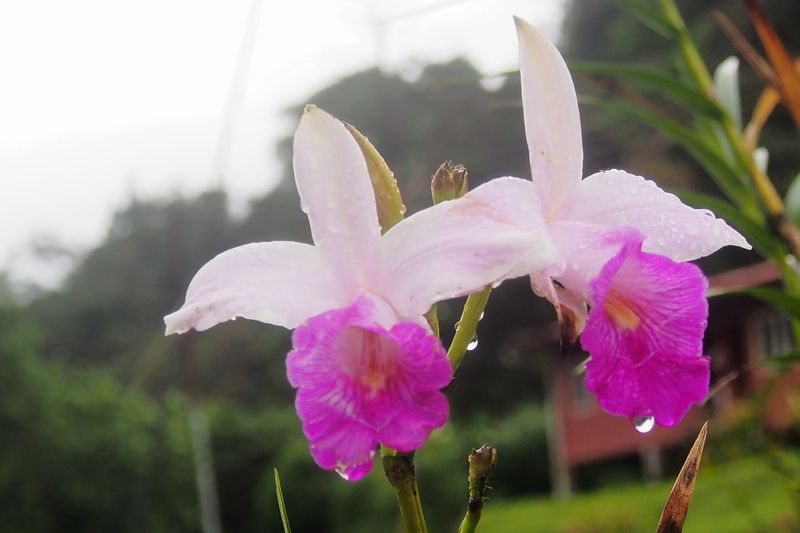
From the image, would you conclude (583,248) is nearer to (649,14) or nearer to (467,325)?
(467,325)

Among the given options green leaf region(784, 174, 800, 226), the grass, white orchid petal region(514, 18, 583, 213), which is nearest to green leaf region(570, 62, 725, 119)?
green leaf region(784, 174, 800, 226)

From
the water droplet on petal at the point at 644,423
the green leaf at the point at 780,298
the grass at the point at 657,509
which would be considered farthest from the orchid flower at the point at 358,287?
the grass at the point at 657,509

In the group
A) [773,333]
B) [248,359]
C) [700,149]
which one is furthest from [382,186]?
[248,359]

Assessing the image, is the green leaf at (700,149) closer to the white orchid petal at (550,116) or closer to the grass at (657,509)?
the white orchid petal at (550,116)

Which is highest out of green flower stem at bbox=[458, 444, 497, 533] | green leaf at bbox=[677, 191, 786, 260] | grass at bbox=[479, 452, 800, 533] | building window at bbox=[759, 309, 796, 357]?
green leaf at bbox=[677, 191, 786, 260]

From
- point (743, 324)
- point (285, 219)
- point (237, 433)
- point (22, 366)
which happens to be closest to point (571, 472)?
point (743, 324)

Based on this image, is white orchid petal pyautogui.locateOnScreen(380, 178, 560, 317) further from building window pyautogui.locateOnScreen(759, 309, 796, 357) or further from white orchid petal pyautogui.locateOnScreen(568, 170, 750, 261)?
building window pyautogui.locateOnScreen(759, 309, 796, 357)

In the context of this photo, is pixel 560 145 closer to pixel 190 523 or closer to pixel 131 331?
pixel 190 523
